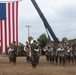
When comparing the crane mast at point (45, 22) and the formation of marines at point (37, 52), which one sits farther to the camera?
the crane mast at point (45, 22)

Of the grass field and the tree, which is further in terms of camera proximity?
the tree

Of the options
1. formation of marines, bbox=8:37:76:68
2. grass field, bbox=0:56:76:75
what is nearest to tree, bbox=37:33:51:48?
formation of marines, bbox=8:37:76:68

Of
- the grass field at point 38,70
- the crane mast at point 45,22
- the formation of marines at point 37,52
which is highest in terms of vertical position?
the crane mast at point 45,22

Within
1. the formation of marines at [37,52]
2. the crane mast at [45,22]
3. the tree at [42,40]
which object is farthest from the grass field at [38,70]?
the tree at [42,40]

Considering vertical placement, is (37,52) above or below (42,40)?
below

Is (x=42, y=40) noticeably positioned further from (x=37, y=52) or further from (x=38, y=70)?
(x=38, y=70)

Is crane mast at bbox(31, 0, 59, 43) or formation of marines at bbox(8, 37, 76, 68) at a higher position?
crane mast at bbox(31, 0, 59, 43)

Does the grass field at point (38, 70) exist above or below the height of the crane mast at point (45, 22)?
below

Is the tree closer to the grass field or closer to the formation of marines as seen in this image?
the formation of marines

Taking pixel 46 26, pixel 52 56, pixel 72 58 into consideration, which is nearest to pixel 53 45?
pixel 52 56

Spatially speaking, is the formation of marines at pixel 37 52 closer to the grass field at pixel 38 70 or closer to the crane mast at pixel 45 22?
the grass field at pixel 38 70

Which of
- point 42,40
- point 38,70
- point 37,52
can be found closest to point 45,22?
point 37,52

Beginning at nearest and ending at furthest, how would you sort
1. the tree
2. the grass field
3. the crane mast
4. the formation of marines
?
the grass field
the formation of marines
the crane mast
the tree

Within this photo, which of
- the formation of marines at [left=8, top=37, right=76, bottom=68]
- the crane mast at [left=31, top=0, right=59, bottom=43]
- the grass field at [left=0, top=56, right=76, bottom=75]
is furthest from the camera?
the crane mast at [left=31, top=0, right=59, bottom=43]
